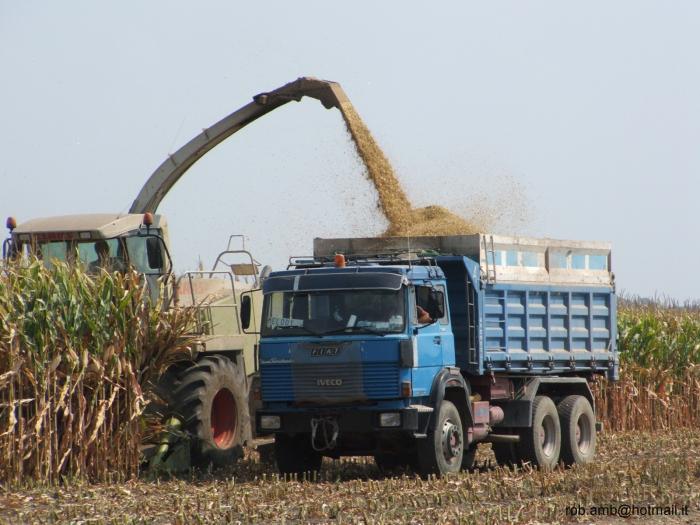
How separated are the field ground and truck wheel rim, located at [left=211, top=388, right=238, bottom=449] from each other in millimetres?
1020

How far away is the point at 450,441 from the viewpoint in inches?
606

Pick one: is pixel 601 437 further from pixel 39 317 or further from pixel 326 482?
pixel 39 317

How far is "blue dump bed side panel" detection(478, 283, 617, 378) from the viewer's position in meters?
16.5

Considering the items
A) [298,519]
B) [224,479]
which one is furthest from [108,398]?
[298,519]

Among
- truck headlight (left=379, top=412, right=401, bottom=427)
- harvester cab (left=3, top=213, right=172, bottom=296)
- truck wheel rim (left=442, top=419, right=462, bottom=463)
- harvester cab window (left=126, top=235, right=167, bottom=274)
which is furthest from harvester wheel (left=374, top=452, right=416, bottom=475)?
harvester cab window (left=126, top=235, right=167, bottom=274)

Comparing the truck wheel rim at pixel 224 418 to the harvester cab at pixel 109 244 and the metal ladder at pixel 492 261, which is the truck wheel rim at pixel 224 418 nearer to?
the harvester cab at pixel 109 244

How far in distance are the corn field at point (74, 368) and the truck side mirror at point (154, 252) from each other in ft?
2.10

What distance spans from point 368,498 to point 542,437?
529 centimetres

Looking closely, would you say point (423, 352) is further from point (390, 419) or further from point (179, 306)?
point (179, 306)

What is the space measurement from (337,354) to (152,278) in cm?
316

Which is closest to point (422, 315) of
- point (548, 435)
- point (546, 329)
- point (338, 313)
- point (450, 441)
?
point (338, 313)

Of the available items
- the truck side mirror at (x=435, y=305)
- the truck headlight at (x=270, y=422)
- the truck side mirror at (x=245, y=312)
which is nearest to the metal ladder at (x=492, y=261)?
the truck side mirror at (x=435, y=305)

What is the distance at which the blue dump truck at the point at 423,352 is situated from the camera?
1485 cm

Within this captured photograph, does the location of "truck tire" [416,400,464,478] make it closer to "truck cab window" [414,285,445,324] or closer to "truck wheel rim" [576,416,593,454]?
"truck cab window" [414,285,445,324]
